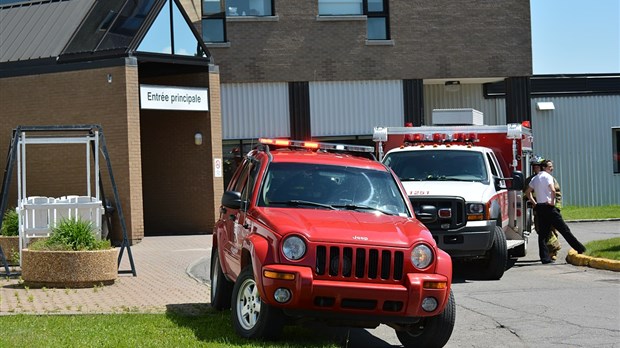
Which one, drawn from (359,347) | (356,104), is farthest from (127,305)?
(356,104)

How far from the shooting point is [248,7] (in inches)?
1149

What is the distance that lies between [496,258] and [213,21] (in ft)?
53.2

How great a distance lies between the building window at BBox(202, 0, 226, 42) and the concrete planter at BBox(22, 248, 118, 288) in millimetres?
16261

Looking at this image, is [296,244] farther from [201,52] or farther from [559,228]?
[201,52]

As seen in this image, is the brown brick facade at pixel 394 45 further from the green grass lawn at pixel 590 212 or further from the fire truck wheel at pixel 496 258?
the fire truck wheel at pixel 496 258

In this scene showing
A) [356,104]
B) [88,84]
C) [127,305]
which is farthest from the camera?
[356,104]

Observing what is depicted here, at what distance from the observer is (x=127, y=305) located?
11.9 metres

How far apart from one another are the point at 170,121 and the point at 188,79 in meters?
1.17

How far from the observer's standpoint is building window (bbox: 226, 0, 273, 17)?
29141 millimetres

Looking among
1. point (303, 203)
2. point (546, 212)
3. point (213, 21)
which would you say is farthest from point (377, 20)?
A: point (303, 203)

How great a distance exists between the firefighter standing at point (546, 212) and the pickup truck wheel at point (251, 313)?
967 centimetres

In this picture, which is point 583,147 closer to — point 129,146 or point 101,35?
point 129,146

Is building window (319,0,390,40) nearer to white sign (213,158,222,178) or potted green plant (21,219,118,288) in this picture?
white sign (213,158,222,178)

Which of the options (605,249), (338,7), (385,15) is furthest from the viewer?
(385,15)
